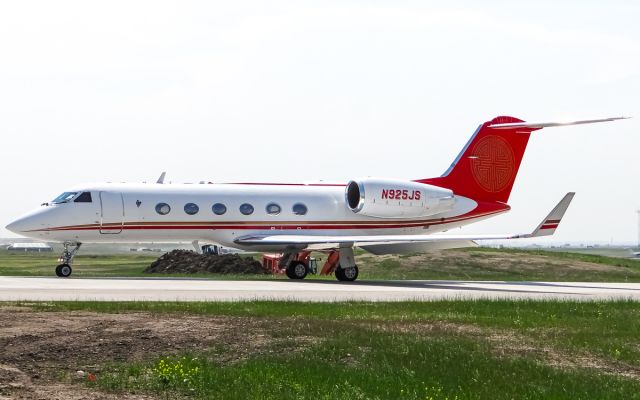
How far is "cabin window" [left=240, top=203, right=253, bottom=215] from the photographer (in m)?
34.5

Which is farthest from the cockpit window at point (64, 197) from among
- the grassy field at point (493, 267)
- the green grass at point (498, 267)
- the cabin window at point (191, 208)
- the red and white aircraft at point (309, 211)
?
the green grass at point (498, 267)

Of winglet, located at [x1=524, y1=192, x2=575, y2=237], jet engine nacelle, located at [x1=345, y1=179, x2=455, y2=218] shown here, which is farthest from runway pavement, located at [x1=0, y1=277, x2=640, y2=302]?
jet engine nacelle, located at [x1=345, y1=179, x2=455, y2=218]

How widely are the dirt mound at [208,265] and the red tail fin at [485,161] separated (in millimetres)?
8533

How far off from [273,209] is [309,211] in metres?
1.42

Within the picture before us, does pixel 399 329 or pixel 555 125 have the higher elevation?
pixel 555 125

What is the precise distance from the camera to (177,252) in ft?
145

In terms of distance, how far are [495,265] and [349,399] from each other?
34.3 metres

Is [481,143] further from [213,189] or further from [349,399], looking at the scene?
[349,399]

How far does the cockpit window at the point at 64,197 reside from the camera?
33000mm

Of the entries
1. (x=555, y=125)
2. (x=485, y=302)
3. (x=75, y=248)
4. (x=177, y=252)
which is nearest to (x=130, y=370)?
(x=485, y=302)

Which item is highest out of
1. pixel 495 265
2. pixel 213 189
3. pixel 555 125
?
pixel 555 125

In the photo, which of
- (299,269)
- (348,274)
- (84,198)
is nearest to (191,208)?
(84,198)

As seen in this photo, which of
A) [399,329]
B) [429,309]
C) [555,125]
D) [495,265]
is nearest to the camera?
[399,329]

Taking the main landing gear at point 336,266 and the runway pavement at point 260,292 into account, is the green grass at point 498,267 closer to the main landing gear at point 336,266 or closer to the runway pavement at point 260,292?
the main landing gear at point 336,266
